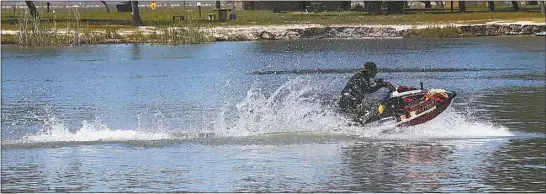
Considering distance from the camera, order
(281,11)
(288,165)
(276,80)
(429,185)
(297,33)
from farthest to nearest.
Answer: (281,11) < (297,33) < (276,80) < (288,165) < (429,185)

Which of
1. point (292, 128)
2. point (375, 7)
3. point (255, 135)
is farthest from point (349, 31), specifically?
point (255, 135)

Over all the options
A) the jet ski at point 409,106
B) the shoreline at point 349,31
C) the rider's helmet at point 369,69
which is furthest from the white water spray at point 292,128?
the shoreline at point 349,31

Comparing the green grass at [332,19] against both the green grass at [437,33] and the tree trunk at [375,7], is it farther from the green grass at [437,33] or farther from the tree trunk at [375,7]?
the green grass at [437,33]

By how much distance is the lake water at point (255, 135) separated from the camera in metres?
18.3

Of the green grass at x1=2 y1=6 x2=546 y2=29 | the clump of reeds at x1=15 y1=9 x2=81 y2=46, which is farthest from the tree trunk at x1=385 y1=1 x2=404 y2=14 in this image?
the clump of reeds at x1=15 y1=9 x2=81 y2=46

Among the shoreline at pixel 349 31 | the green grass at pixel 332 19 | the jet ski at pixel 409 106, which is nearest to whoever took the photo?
the jet ski at pixel 409 106

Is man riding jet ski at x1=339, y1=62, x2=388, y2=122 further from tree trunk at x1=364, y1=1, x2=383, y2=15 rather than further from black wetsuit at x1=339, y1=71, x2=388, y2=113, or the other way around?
tree trunk at x1=364, y1=1, x2=383, y2=15

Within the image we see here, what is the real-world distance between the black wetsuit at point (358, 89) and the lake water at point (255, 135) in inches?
26.2

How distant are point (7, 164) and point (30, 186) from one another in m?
2.55

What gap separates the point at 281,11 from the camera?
95312 mm

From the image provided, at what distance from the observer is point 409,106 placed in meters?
22.5

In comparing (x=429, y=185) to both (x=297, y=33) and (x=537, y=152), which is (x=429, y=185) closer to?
(x=537, y=152)

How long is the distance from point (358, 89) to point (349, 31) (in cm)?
5313

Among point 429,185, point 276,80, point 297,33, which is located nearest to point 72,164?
point 429,185
